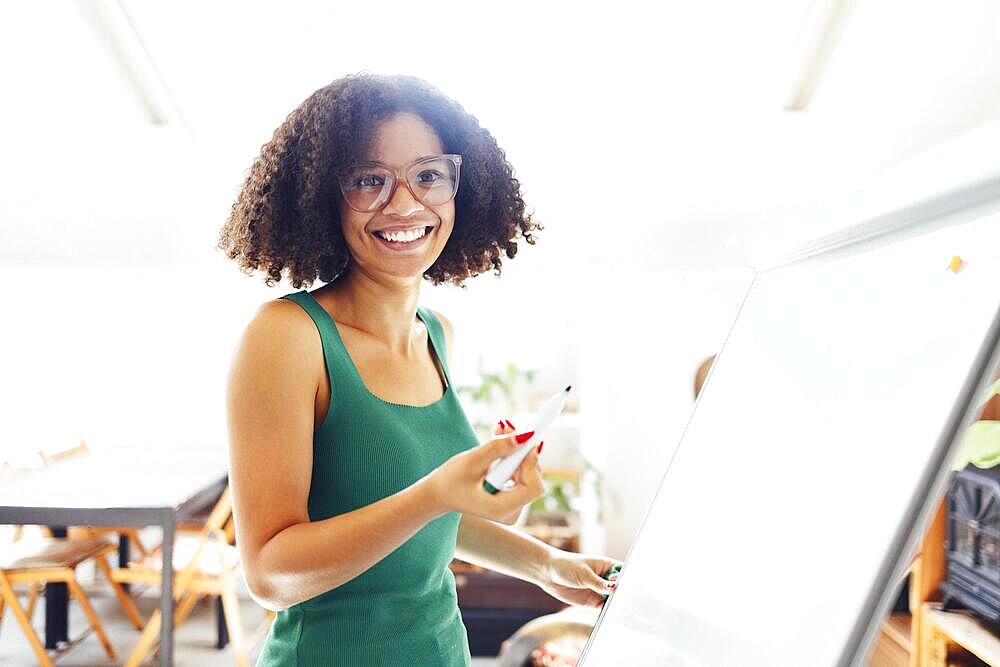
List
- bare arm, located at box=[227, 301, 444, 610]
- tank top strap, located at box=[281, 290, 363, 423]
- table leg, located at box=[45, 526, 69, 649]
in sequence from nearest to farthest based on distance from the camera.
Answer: bare arm, located at box=[227, 301, 444, 610] < tank top strap, located at box=[281, 290, 363, 423] < table leg, located at box=[45, 526, 69, 649]

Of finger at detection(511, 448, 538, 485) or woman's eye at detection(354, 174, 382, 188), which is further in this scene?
woman's eye at detection(354, 174, 382, 188)

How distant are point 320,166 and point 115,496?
267cm

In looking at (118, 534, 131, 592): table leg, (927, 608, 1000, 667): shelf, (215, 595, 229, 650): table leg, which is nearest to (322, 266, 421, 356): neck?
(927, 608, 1000, 667): shelf

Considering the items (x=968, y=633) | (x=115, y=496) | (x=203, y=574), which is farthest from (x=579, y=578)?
(x=203, y=574)

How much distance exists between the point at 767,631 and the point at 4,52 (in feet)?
12.6

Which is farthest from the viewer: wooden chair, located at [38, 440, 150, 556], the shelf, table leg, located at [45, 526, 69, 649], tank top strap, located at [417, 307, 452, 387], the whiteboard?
wooden chair, located at [38, 440, 150, 556]

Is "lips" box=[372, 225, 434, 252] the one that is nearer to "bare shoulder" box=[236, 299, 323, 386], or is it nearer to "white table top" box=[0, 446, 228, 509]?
"bare shoulder" box=[236, 299, 323, 386]

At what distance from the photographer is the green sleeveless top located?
2.96 ft

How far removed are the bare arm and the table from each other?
95.8 inches

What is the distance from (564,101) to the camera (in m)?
3.63

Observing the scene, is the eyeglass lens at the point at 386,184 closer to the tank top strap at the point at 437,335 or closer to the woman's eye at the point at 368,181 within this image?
the woman's eye at the point at 368,181

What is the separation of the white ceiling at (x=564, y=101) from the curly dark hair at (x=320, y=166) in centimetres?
235

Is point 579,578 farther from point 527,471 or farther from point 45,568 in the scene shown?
point 45,568

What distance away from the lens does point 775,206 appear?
11.7 ft
